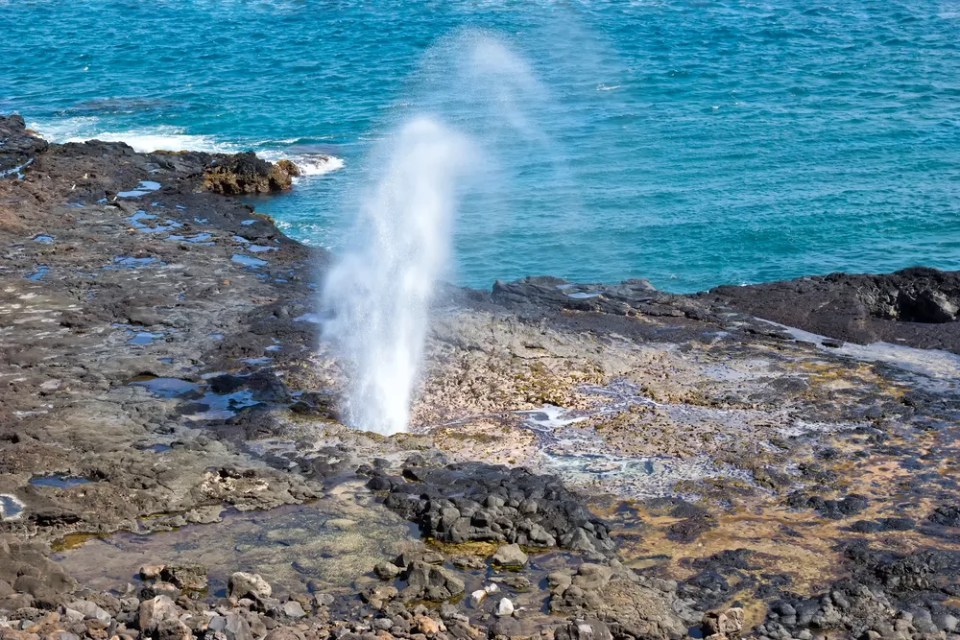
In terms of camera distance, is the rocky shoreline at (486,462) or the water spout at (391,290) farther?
the water spout at (391,290)

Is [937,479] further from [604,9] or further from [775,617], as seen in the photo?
[604,9]

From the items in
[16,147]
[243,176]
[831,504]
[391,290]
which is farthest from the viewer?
[16,147]

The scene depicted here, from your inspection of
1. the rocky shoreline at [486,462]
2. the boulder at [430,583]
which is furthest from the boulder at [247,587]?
the boulder at [430,583]

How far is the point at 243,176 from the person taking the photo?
35.9 m

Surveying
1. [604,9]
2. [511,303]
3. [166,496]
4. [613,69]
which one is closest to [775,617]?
[166,496]

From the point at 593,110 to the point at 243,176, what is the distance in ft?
49.8

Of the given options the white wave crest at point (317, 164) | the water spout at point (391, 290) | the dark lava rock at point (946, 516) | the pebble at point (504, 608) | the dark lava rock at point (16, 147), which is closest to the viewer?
the pebble at point (504, 608)

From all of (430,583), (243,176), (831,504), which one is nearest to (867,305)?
(831,504)

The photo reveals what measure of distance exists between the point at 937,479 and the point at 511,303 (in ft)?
32.6

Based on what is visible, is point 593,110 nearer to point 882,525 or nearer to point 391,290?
point 391,290

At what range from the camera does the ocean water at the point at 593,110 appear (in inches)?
1288

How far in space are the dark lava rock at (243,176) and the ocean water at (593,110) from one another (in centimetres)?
65

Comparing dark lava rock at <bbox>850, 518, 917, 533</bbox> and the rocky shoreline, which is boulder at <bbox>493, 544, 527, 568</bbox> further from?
dark lava rock at <bbox>850, 518, 917, 533</bbox>

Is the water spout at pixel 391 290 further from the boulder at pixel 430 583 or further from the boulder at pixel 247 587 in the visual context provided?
the boulder at pixel 247 587
